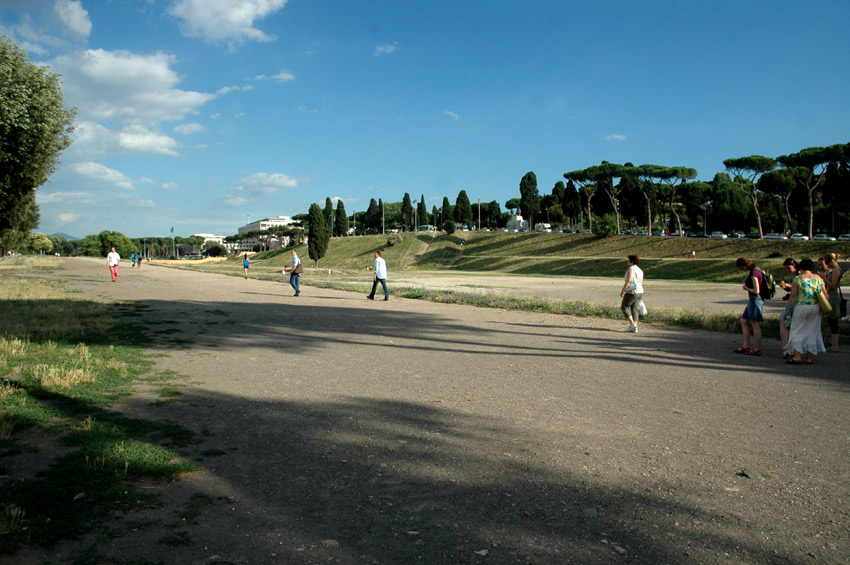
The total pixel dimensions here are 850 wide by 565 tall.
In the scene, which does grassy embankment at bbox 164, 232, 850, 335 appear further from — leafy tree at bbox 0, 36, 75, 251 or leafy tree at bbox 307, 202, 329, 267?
leafy tree at bbox 0, 36, 75, 251

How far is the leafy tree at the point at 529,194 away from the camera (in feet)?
355

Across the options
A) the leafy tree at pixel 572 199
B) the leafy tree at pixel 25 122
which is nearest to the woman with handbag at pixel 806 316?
the leafy tree at pixel 25 122

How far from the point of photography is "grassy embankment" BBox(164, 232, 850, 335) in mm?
18469

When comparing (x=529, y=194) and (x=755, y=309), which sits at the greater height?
(x=529, y=194)

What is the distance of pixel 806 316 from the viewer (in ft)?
29.3

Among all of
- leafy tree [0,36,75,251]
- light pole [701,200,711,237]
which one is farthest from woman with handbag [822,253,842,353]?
light pole [701,200,711,237]

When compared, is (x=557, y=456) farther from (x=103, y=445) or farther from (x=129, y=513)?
(x=103, y=445)

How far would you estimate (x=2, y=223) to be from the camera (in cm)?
2392

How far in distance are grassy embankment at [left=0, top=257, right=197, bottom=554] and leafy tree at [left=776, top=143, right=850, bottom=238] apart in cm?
7476

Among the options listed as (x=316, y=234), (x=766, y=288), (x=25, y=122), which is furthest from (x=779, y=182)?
(x=25, y=122)

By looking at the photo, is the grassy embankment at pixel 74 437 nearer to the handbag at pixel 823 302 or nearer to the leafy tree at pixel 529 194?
the handbag at pixel 823 302

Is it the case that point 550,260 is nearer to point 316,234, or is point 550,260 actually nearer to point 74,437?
point 316,234

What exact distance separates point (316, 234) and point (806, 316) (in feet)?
235

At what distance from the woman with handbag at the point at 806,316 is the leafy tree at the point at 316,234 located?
71.2 meters
